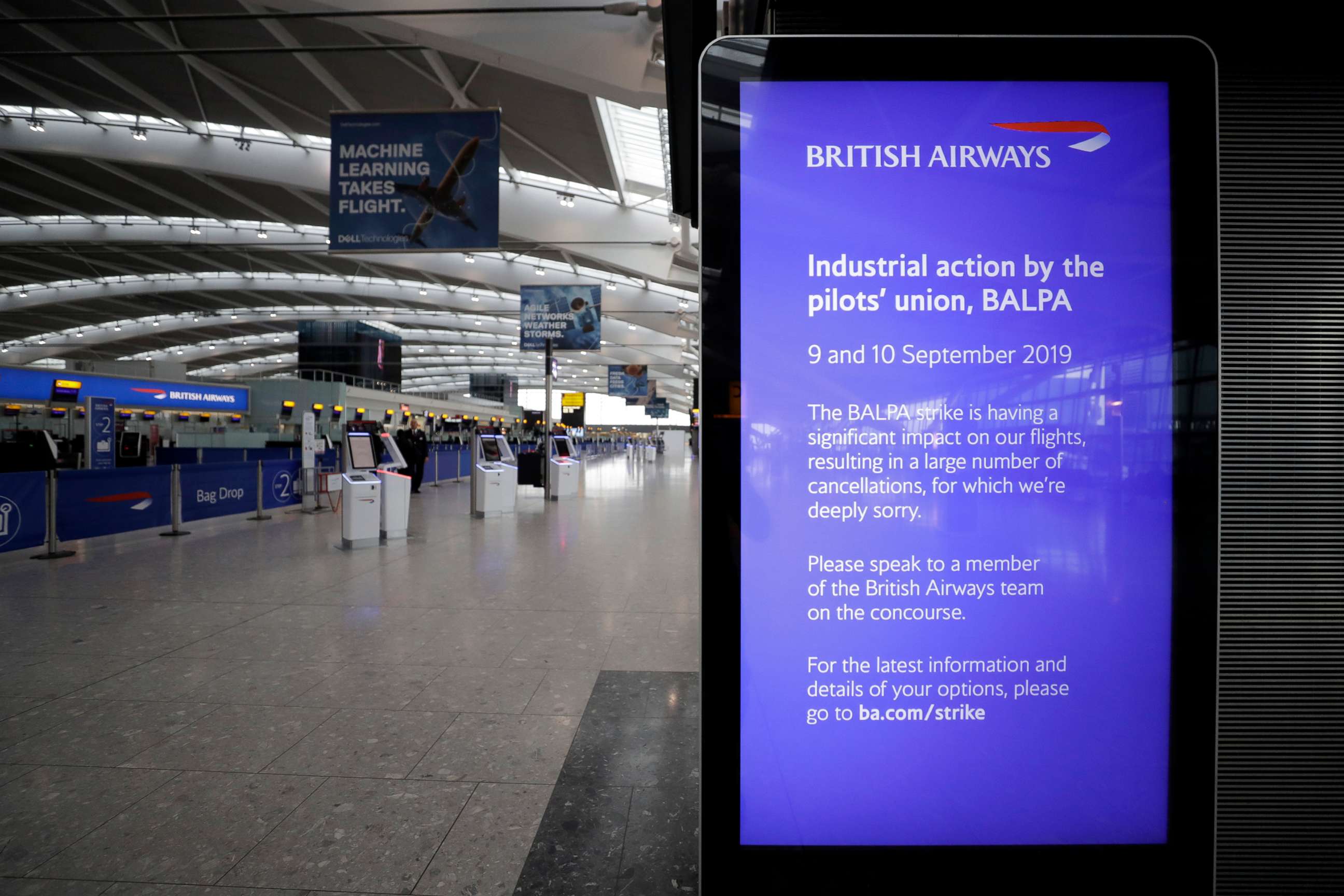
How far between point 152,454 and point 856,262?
23.0m

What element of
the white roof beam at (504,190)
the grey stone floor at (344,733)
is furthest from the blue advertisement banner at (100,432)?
the grey stone floor at (344,733)

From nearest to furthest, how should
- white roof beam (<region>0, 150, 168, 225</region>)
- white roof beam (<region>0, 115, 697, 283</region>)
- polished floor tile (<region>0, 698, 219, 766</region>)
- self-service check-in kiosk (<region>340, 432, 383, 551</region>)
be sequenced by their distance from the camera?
polished floor tile (<region>0, 698, 219, 766</region>) < self-service check-in kiosk (<region>340, 432, 383, 551</region>) < white roof beam (<region>0, 115, 697, 283</region>) < white roof beam (<region>0, 150, 168, 225</region>)

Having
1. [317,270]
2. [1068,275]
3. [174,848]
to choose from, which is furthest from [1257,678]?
[317,270]

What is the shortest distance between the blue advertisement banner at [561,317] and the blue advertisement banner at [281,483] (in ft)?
19.4

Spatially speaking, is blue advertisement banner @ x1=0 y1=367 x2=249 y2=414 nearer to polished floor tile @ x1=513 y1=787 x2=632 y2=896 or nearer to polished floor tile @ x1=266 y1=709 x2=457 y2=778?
polished floor tile @ x1=266 y1=709 x2=457 y2=778

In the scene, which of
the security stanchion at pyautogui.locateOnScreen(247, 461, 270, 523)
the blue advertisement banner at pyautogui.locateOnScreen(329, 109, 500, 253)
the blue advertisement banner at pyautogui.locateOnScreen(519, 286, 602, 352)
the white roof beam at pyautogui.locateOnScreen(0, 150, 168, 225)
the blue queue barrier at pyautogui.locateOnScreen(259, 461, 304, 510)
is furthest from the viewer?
the white roof beam at pyautogui.locateOnScreen(0, 150, 168, 225)

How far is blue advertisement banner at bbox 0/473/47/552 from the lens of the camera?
23.2 ft

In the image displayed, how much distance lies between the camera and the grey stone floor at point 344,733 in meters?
2.25

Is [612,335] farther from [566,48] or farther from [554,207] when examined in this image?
[566,48]

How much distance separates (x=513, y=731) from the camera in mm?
3242

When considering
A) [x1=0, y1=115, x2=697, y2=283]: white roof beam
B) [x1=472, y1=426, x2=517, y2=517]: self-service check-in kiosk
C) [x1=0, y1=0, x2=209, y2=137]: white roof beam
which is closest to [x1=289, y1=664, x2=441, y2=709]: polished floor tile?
[x1=472, y1=426, x2=517, y2=517]: self-service check-in kiosk

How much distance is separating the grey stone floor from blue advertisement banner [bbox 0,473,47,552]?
76cm

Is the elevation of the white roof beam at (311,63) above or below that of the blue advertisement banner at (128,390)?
above

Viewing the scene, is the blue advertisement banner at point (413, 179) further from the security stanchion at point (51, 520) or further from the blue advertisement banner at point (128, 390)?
the blue advertisement banner at point (128, 390)
